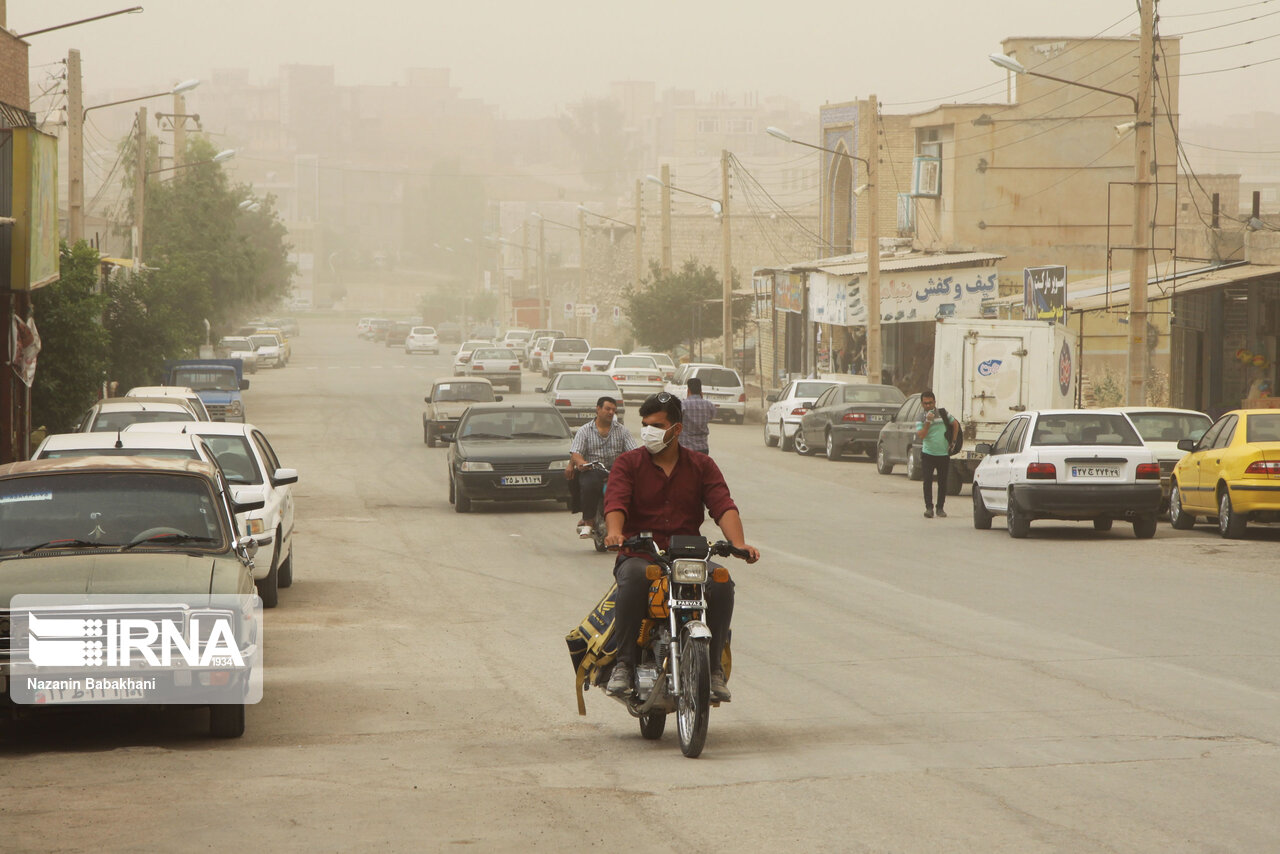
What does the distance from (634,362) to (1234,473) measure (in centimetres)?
3162

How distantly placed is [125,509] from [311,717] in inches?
62.8

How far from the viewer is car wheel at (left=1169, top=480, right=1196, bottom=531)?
67.8 feet

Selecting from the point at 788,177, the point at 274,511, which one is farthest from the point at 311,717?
the point at 788,177

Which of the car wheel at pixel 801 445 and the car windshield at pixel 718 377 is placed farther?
the car windshield at pixel 718 377

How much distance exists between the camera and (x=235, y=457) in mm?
15383

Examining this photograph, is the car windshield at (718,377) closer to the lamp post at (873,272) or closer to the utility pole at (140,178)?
the lamp post at (873,272)

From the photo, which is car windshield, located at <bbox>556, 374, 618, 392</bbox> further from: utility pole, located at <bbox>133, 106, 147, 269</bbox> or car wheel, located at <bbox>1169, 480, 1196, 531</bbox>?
car wheel, located at <bbox>1169, 480, 1196, 531</bbox>

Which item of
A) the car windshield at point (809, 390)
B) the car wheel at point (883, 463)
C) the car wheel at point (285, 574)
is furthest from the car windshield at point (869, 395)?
the car wheel at point (285, 574)

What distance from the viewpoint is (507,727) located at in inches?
344

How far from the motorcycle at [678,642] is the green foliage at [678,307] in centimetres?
5595

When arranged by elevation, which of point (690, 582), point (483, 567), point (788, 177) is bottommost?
point (483, 567)

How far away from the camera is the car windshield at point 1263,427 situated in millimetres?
18984

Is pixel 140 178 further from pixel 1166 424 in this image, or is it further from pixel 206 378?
pixel 1166 424

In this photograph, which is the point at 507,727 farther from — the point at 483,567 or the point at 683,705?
the point at 483,567
